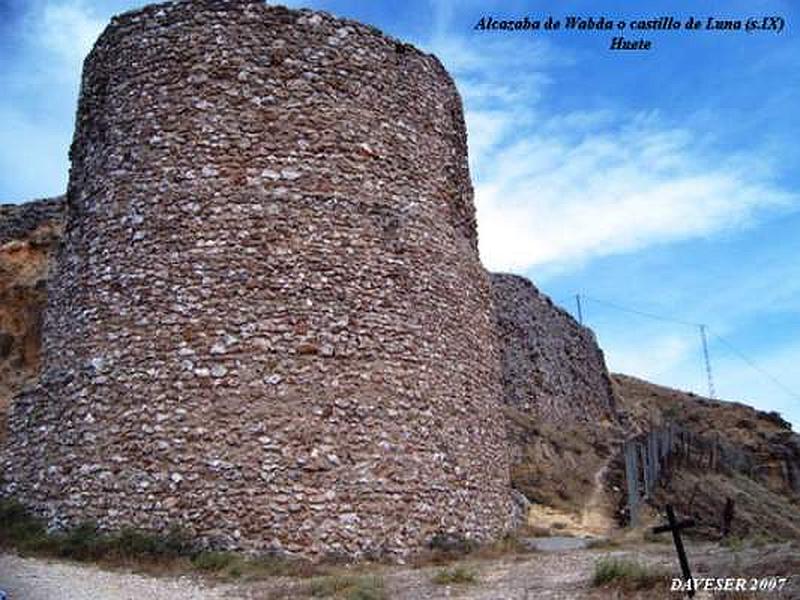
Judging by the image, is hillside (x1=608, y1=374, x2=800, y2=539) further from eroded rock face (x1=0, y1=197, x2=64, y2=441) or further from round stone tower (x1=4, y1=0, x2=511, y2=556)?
eroded rock face (x1=0, y1=197, x2=64, y2=441)

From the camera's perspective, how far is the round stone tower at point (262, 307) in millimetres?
9477

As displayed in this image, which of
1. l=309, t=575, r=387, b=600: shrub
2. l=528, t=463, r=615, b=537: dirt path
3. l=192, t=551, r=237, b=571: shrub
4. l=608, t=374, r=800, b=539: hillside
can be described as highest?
l=608, t=374, r=800, b=539: hillside

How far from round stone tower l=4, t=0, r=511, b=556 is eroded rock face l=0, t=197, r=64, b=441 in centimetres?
433

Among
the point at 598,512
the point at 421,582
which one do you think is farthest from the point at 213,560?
the point at 598,512

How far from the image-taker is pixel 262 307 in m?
9.95

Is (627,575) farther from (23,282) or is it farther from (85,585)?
(23,282)

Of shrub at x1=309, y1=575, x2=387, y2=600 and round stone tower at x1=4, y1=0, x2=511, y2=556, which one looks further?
round stone tower at x1=4, y1=0, x2=511, y2=556

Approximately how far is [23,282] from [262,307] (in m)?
7.59

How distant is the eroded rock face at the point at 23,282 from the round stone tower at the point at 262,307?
4334mm

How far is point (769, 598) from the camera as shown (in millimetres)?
6043

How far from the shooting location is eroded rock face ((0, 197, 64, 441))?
1476cm

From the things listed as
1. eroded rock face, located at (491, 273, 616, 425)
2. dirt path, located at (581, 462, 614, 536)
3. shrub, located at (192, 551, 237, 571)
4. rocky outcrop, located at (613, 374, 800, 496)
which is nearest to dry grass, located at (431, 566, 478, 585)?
shrub, located at (192, 551, 237, 571)

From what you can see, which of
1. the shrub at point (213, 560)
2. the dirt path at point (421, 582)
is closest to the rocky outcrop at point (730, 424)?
the dirt path at point (421, 582)

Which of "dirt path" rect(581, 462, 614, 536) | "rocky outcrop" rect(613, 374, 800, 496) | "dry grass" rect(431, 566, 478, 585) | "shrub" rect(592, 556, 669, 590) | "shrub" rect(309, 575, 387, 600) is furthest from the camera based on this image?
"rocky outcrop" rect(613, 374, 800, 496)
